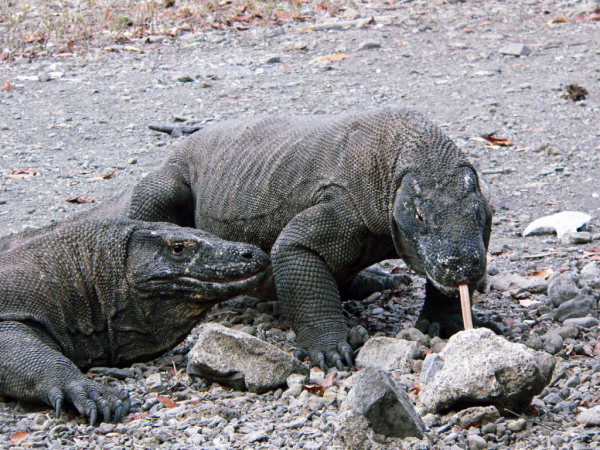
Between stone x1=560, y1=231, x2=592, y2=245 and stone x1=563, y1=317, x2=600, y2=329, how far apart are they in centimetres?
165

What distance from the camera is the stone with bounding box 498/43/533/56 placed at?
37.2 ft

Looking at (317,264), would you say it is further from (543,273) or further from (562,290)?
(543,273)

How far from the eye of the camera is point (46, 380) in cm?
386

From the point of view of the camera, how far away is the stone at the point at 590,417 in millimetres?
3244

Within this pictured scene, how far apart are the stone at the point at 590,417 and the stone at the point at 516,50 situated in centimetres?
873

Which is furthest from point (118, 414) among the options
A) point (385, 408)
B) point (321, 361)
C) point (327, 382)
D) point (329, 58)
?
point (329, 58)

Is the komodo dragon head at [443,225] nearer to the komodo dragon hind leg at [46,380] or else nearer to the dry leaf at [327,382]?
the dry leaf at [327,382]

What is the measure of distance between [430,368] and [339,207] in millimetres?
1239

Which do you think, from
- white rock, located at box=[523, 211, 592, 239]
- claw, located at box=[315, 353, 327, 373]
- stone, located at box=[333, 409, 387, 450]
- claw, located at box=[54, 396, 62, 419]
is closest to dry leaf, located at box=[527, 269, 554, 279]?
white rock, located at box=[523, 211, 592, 239]

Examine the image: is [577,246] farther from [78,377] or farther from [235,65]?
[235,65]

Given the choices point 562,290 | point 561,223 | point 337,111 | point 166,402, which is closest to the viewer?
point 166,402

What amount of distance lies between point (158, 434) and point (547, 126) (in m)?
6.85

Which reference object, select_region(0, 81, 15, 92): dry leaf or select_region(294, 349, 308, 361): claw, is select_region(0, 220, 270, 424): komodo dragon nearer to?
select_region(294, 349, 308, 361): claw

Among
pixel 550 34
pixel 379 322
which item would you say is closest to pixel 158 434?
pixel 379 322
